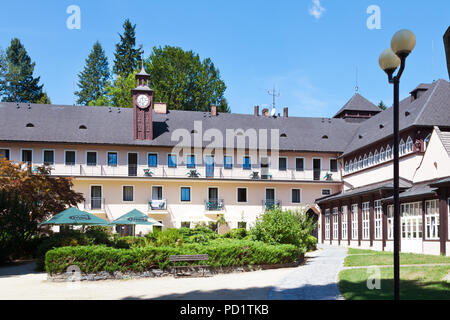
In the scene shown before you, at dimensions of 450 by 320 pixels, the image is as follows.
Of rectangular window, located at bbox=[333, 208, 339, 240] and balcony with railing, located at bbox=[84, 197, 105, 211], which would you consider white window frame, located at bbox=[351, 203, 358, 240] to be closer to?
rectangular window, located at bbox=[333, 208, 339, 240]

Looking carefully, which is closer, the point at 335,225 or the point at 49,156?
the point at 335,225

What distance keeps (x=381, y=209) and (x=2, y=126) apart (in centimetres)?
2986

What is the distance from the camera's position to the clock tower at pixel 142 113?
41156 millimetres

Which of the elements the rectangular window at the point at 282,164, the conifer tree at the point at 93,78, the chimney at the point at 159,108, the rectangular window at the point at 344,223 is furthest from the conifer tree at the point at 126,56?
the rectangular window at the point at 344,223

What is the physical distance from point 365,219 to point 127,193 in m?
19.4

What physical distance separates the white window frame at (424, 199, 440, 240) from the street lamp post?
1630cm

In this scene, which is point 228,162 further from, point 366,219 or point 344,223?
point 366,219

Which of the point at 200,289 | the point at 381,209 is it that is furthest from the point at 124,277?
the point at 381,209

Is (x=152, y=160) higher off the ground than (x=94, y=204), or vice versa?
(x=152, y=160)

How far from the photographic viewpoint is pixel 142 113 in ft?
137

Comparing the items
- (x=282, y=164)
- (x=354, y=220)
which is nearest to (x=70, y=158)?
(x=282, y=164)
